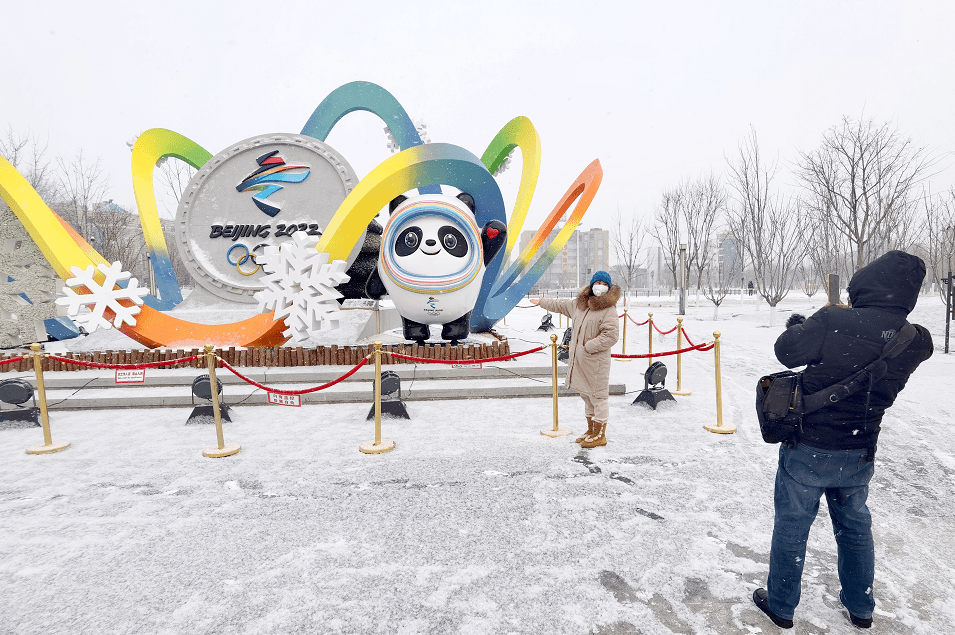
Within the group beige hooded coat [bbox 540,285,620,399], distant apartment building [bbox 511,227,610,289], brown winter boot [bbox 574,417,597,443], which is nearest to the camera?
beige hooded coat [bbox 540,285,620,399]

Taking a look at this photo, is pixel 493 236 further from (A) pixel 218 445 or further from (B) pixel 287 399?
(A) pixel 218 445

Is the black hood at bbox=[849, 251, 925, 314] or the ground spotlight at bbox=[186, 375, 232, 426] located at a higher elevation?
the black hood at bbox=[849, 251, 925, 314]

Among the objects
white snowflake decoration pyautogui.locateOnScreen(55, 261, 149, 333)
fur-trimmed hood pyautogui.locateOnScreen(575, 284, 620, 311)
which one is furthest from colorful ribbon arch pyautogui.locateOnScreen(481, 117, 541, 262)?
white snowflake decoration pyautogui.locateOnScreen(55, 261, 149, 333)

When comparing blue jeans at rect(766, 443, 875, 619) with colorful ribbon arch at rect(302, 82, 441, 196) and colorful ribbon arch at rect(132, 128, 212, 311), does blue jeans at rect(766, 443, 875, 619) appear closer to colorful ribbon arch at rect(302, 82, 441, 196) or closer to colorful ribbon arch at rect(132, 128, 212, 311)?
colorful ribbon arch at rect(302, 82, 441, 196)

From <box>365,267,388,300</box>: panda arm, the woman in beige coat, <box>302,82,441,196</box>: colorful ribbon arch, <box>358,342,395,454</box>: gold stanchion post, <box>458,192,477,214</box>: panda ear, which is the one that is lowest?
<box>358,342,395,454</box>: gold stanchion post

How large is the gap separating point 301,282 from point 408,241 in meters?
1.73

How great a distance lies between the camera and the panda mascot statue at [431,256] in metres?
7.50

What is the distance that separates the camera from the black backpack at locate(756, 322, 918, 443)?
216cm

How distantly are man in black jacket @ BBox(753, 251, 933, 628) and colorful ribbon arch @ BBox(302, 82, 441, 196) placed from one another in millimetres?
8547

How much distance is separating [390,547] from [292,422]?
323 centimetres

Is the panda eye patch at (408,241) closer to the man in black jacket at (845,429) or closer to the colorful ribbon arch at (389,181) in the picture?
the colorful ribbon arch at (389,181)

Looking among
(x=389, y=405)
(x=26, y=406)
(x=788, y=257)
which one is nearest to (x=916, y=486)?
(x=389, y=405)

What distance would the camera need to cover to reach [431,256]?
24.6 feet

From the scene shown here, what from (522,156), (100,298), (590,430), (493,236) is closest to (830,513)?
(590,430)
